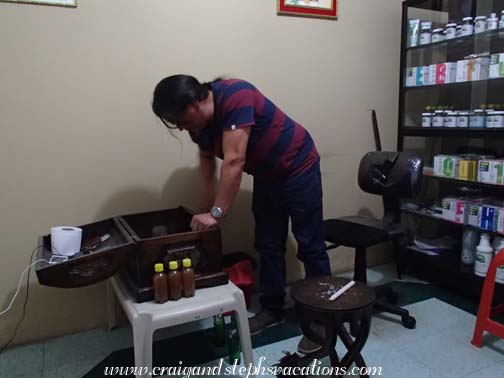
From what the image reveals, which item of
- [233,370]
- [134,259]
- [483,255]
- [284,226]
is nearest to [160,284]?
[134,259]

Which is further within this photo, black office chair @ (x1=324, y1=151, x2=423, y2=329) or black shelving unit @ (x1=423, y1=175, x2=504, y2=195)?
black shelving unit @ (x1=423, y1=175, x2=504, y2=195)

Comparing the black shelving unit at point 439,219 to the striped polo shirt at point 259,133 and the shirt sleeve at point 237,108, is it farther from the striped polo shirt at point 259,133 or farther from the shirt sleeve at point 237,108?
the shirt sleeve at point 237,108

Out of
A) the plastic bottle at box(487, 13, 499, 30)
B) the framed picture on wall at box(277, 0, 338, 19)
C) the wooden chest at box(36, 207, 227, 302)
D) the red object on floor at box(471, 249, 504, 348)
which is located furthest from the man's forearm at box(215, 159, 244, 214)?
the plastic bottle at box(487, 13, 499, 30)

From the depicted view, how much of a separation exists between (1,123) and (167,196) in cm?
83

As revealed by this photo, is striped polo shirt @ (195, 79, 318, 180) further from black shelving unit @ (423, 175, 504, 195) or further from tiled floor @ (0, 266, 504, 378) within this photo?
black shelving unit @ (423, 175, 504, 195)

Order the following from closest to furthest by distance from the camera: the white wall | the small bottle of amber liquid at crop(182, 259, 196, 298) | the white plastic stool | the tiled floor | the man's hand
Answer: the white plastic stool
the small bottle of amber liquid at crop(182, 259, 196, 298)
the man's hand
the tiled floor
the white wall

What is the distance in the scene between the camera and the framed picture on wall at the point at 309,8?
2.24 meters

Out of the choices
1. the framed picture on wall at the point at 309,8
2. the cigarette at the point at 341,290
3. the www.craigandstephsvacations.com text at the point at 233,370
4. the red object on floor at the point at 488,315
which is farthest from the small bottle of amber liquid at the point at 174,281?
the framed picture on wall at the point at 309,8

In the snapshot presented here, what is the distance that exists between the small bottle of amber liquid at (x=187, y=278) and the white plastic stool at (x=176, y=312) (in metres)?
0.03

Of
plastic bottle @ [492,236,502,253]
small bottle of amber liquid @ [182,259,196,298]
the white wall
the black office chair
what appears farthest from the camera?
plastic bottle @ [492,236,502,253]

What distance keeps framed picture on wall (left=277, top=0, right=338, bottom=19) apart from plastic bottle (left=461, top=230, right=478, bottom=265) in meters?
1.51

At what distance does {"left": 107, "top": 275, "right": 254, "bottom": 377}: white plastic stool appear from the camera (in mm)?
1362

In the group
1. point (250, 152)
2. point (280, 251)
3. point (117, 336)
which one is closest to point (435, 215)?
point (280, 251)

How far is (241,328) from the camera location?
1.50 meters
